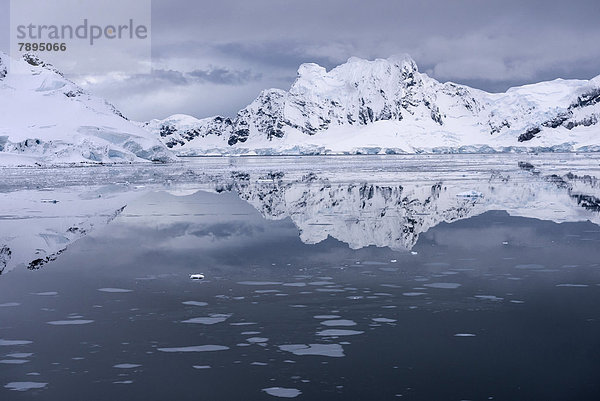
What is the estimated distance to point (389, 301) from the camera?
9.40m

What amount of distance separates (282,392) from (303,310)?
3.05 metres

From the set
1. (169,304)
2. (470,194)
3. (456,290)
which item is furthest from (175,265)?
(470,194)

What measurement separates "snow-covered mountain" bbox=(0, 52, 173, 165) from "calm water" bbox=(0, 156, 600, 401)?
75.4 meters

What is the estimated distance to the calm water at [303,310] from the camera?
20.2ft

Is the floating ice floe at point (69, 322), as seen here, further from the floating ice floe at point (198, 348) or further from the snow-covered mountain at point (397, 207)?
the snow-covered mountain at point (397, 207)

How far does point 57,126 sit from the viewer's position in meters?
112

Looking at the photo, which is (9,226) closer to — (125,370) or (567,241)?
(125,370)

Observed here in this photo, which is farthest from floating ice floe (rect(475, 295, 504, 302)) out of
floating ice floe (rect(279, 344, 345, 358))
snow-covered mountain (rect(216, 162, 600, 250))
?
snow-covered mountain (rect(216, 162, 600, 250))

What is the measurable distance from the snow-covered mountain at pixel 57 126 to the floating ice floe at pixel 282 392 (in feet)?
274

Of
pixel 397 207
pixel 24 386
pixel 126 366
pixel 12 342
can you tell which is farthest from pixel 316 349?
pixel 397 207

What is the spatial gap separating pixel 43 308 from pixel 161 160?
110 meters

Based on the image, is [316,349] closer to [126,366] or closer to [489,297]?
[126,366]

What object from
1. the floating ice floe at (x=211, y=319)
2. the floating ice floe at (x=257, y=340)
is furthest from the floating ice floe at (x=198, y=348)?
the floating ice floe at (x=211, y=319)

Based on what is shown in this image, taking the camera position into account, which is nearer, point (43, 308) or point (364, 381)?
point (364, 381)
